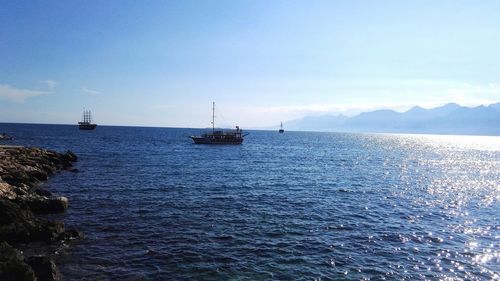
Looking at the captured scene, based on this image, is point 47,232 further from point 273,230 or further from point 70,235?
point 273,230

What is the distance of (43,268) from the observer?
15.4 metres

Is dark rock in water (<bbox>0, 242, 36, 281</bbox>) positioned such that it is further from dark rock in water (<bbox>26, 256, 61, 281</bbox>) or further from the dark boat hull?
the dark boat hull

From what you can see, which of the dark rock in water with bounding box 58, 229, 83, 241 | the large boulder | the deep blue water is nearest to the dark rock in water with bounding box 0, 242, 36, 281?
the deep blue water

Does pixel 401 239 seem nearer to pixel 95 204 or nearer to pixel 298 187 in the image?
pixel 298 187

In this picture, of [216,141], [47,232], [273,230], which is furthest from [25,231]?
[216,141]

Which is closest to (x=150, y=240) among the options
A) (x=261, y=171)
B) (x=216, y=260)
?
(x=216, y=260)

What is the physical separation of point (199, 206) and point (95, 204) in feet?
A: 26.0

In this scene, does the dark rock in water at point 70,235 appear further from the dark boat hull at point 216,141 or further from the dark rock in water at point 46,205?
the dark boat hull at point 216,141

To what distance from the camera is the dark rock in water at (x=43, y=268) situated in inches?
598

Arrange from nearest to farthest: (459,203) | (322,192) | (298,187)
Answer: (459,203), (322,192), (298,187)

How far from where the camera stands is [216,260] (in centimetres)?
1872

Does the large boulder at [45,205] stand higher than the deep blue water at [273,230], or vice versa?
the large boulder at [45,205]

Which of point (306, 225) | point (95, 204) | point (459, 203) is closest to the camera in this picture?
point (306, 225)

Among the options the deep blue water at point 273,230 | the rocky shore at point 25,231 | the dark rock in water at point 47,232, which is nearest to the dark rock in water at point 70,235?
the rocky shore at point 25,231
